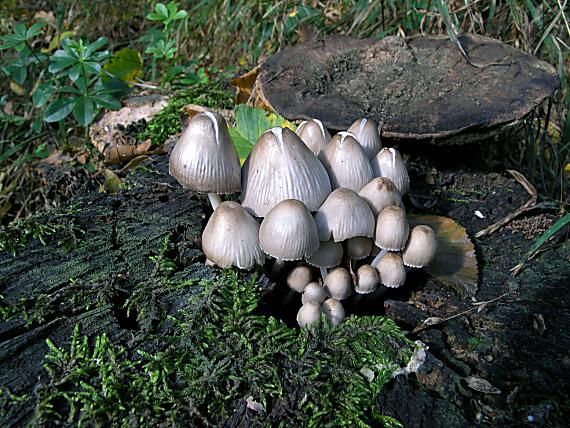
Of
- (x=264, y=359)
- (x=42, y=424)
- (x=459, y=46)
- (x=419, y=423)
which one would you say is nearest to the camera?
(x=42, y=424)

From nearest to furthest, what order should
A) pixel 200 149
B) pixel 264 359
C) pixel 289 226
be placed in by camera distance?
pixel 264 359
pixel 289 226
pixel 200 149

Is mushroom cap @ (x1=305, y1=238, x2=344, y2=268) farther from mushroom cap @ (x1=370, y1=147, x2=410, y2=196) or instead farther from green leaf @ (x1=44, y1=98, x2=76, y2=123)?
green leaf @ (x1=44, y1=98, x2=76, y2=123)

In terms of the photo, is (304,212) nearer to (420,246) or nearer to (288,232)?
(288,232)

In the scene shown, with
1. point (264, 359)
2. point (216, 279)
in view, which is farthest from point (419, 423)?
point (216, 279)

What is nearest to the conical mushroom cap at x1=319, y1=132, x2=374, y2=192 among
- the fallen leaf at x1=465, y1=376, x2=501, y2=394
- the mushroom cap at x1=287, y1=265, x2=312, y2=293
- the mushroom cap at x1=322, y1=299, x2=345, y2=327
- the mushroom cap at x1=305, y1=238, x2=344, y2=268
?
the mushroom cap at x1=305, y1=238, x2=344, y2=268

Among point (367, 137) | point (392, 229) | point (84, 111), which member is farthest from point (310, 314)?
point (84, 111)

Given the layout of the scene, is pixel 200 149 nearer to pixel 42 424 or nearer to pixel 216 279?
pixel 216 279
